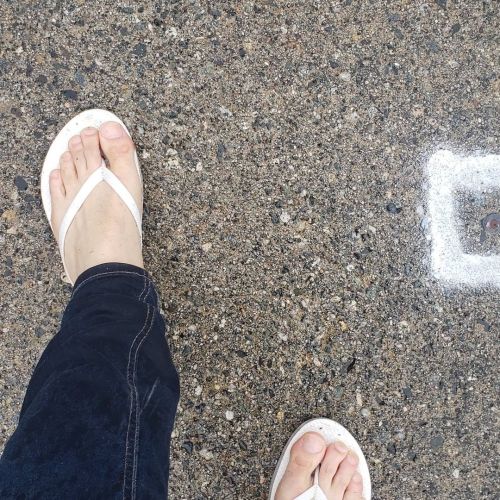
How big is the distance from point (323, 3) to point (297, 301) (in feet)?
3.13

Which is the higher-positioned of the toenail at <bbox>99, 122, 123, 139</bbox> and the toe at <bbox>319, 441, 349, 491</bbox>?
the toenail at <bbox>99, 122, 123, 139</bbox>

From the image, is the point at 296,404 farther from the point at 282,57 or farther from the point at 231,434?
the point at 282,57

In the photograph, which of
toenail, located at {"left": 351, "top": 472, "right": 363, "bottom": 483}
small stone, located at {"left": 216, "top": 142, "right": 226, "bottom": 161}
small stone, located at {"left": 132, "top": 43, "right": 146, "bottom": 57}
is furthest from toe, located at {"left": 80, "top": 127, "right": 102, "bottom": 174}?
toenail, located at {"left": 351, "top": 472, "right": 363, "bottom": 483}

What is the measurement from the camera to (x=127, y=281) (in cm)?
142

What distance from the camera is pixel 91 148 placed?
161 cm

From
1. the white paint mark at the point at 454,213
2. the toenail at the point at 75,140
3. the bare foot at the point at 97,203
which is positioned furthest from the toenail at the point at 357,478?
the toenail at the point at 75,140

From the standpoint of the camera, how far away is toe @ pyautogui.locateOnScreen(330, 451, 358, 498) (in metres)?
1.62

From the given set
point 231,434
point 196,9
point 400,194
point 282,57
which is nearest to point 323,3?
point 282,57

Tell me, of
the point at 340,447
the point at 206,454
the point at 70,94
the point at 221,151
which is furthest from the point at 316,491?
the point at 70,94

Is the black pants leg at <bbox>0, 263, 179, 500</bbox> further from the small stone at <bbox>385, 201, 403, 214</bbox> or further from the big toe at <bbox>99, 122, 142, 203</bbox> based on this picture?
the small stone at <bbox>385, 201, 403, 214</bbox>

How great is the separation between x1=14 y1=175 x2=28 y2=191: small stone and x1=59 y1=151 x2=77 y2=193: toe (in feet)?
0.38

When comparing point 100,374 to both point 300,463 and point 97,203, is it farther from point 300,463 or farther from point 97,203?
point 300,463

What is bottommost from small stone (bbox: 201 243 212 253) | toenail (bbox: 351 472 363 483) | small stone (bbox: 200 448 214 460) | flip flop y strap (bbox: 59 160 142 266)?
toenail (bbox: 351 472 363 483)

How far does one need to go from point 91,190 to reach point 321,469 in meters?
1.18
